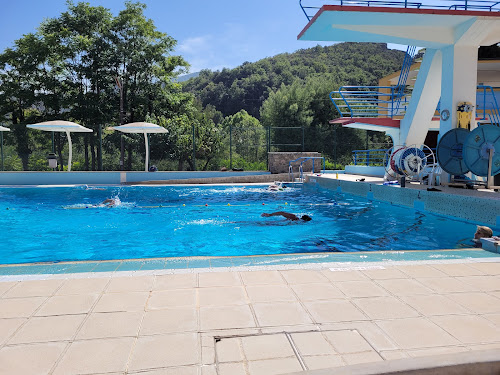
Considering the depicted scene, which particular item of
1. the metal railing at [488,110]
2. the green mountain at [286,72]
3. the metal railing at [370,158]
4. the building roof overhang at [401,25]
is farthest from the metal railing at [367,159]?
the green mountain at [286,72]

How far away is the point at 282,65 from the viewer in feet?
176

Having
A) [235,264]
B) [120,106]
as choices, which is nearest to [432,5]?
[235,264]

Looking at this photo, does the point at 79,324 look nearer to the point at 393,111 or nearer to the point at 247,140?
the point at 393,111

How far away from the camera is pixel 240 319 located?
99.5 inches

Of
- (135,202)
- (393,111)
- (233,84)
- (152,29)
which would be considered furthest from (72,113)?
(233,84)

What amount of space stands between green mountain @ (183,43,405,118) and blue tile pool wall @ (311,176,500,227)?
100ft

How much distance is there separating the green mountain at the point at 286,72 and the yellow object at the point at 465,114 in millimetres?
30694

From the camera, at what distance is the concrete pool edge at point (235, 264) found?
3604 millimetres

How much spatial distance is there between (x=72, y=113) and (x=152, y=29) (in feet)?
23.8

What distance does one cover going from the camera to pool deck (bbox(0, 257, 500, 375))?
2.04 meters

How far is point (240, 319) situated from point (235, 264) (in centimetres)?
145

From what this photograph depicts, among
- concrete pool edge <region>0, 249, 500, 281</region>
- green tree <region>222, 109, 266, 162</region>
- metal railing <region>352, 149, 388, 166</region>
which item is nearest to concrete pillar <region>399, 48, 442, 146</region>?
metal railing <region>352, 149, 388, 166</region>

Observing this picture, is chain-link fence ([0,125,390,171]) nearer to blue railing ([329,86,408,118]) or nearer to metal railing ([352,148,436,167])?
metal railing ([352,148,436,167])

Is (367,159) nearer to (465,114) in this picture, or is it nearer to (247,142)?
(247,142)
